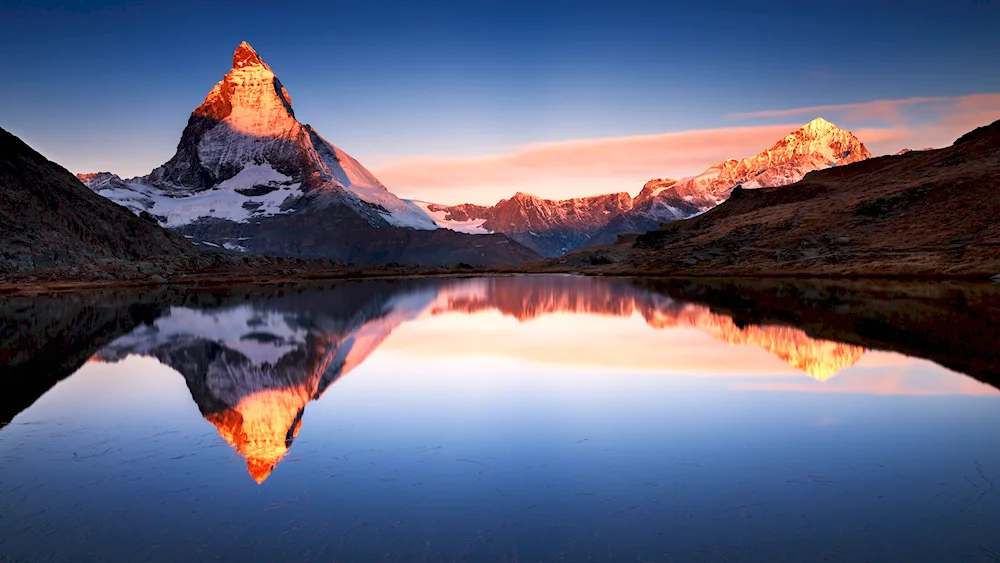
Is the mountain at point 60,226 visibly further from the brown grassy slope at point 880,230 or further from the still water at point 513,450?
the brown grassy slope at point 880,230

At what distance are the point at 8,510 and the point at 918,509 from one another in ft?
56.2

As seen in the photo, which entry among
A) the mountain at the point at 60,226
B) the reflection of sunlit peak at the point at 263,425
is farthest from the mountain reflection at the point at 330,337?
the mountain at the point at 60,226

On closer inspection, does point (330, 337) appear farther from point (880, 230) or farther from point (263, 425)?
point (880, 230)

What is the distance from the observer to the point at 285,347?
124ft

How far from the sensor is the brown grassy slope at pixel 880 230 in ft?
336

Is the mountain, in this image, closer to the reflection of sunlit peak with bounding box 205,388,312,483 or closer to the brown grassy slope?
the brown grassy slope

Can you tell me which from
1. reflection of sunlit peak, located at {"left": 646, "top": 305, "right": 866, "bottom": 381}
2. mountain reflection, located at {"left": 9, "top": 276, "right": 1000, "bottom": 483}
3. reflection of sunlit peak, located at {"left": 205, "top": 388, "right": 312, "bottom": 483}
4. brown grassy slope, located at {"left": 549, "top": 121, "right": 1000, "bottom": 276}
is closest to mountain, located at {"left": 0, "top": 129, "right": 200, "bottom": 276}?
mountain reflection, located at {"left": 9, "top": 276, "right": 1000, "bottom": 483}

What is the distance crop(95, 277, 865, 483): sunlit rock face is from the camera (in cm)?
2098

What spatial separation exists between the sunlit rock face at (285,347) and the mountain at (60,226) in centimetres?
8594

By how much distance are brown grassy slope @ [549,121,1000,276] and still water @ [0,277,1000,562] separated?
242 feet

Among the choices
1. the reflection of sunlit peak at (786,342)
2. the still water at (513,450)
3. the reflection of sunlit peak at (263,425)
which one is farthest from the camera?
the reflection of sunlit peak at (786,342)

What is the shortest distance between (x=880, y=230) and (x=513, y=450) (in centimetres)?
13268

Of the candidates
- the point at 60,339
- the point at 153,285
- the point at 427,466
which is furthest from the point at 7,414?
the point at 153,285

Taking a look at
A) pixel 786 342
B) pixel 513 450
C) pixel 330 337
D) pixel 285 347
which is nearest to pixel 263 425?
pixel 513 450
